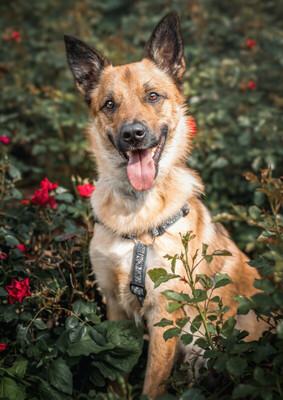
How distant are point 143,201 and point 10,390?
1259 millimetres

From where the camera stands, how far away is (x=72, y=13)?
5.46 metres

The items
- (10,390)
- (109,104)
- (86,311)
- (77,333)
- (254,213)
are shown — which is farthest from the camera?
(109,104)

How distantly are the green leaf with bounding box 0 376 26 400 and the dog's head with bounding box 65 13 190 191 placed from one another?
1.25 m

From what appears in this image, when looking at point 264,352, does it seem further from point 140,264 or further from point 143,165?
point 143,165

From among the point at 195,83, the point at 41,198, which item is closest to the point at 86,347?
the point at 41,198

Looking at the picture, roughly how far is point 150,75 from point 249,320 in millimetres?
1676

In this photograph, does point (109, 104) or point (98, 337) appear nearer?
point (98, 337)

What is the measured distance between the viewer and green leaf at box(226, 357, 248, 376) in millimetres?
1352

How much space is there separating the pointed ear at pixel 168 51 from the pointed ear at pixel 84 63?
34 cm

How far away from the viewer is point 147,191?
2299 millimetres

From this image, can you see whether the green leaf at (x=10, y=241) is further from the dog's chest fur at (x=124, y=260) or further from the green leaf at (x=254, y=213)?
the green leaf at (x=254, y=213)

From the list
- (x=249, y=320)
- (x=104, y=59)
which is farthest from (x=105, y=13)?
(x=249, y=320)

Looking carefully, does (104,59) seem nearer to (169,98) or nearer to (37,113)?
(169,98)

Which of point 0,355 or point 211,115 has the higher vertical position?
point 211,115
